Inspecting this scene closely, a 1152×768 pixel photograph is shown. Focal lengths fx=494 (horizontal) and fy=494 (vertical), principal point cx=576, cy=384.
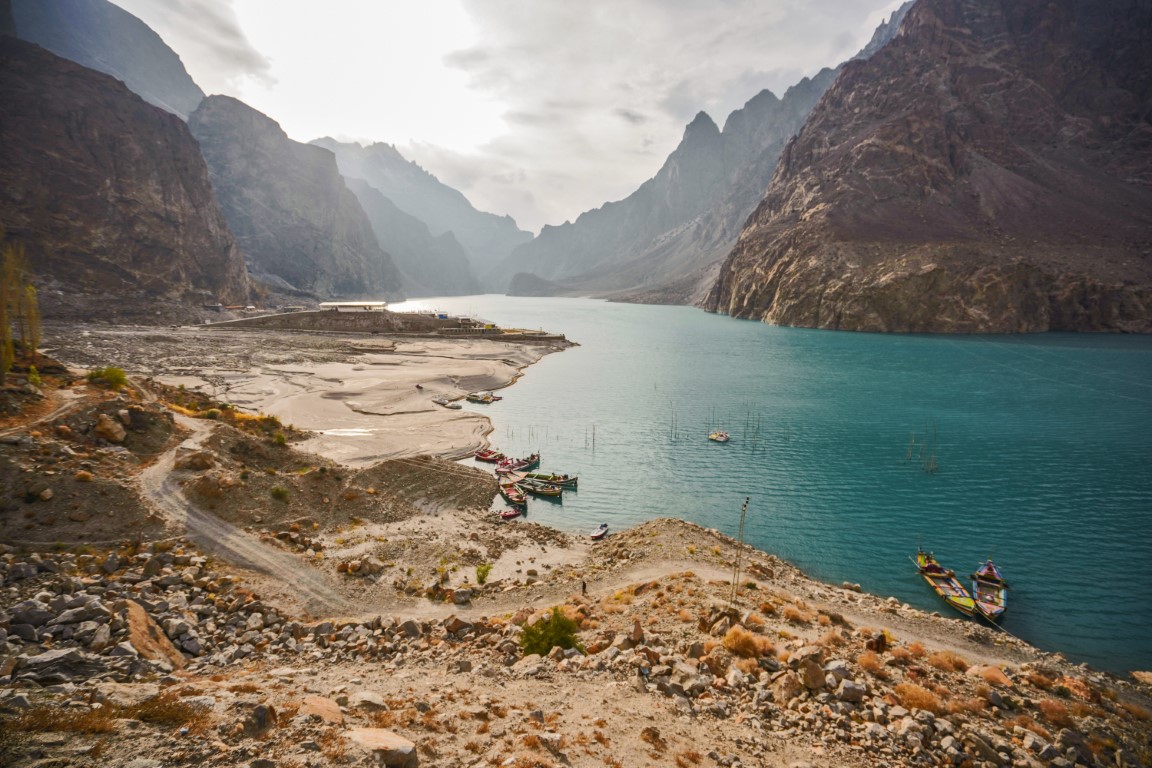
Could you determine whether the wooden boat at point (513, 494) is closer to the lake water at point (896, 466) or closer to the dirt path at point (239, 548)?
the lake water at point (896, 466)

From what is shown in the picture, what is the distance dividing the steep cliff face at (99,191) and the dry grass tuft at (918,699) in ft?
501

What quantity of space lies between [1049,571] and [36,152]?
200724 mm

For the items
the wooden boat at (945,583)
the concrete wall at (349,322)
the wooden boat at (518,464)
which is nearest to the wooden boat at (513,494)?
the wooden boat at (518,464)

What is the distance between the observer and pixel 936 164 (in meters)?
192

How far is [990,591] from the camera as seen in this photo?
27609 millimetres

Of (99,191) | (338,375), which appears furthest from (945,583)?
(99,191)

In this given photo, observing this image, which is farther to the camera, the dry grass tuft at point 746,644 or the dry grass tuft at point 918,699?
the dry grass tuft at point 746,644

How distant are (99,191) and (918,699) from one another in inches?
7333

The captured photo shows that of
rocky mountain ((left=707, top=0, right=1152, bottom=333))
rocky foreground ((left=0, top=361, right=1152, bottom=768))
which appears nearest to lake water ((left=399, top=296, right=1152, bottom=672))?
rocky foreground ((left=0, top=361, right=1152, bottom=768))

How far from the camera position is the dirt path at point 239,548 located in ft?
69.1

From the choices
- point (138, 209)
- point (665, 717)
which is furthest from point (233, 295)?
point (665, 717)

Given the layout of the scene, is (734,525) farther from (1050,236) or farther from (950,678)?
(1050,236)

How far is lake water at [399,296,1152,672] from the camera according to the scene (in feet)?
97.7

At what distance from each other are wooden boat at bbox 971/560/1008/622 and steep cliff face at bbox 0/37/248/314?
513 feet
